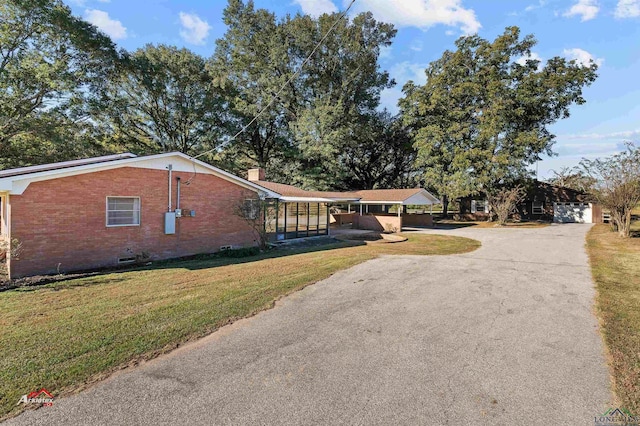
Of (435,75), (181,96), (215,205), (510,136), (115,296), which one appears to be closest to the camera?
(115,296)

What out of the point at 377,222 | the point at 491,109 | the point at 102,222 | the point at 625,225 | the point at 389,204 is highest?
the point at 491,109

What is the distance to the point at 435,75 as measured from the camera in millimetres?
32219

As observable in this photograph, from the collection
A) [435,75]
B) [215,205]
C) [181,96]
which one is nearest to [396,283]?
[215,205]

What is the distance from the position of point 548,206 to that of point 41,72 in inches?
1679

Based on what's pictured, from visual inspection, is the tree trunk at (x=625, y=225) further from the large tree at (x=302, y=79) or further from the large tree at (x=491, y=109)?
the large tree at (x=302, y=79)

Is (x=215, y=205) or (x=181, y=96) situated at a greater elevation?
(x=181, y=96)

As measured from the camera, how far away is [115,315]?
515 cm

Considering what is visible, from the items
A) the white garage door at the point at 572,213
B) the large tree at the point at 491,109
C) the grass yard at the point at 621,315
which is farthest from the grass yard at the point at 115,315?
the white garage door at the point at 572,213

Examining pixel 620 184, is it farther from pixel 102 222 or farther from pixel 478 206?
pixel 102 222

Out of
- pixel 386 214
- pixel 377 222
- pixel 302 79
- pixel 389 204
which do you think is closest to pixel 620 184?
pixel 389 204

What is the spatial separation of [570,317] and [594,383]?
251 cm

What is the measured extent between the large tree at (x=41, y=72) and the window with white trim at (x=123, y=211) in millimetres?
11850

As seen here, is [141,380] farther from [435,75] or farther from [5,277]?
[435,75]

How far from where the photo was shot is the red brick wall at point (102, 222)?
8477mm
